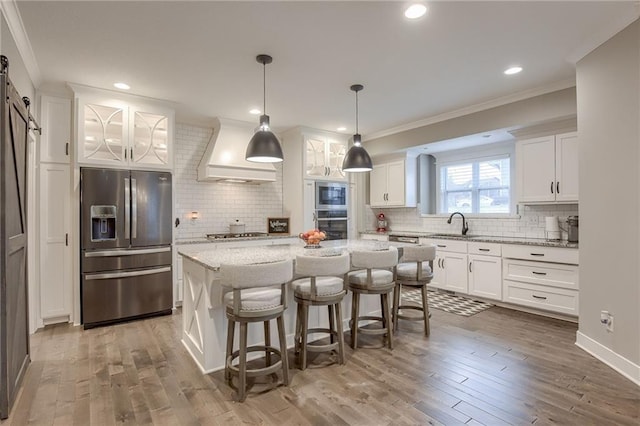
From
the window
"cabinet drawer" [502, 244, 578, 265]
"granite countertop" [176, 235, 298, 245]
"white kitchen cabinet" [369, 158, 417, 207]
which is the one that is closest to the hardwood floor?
"cabinet drawer" [502, 244, 578, 265]

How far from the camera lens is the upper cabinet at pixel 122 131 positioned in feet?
12.5

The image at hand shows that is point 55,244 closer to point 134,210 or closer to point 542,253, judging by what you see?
point 134,210

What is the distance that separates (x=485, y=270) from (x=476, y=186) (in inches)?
64.8

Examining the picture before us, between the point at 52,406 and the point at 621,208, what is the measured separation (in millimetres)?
4388

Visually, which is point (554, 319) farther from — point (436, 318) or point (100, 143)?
point (100, 143)

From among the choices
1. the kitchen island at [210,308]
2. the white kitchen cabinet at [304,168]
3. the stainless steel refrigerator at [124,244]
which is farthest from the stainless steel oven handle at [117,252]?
the white kitchen cabinet at [304,168]

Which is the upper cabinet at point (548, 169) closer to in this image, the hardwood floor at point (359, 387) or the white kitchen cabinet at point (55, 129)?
the hardwood floor at point (359, 387)

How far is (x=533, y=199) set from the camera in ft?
14.1

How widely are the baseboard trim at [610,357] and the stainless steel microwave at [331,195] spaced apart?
3753 mm

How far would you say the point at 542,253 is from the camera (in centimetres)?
399

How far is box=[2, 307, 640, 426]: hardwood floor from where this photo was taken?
2.07 m

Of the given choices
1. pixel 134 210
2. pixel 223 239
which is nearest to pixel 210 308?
pixel 134 210

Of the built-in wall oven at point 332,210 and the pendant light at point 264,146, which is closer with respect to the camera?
the pendant light at point 264,146

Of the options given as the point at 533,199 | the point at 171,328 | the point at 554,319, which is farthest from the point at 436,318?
the point at 171,328
